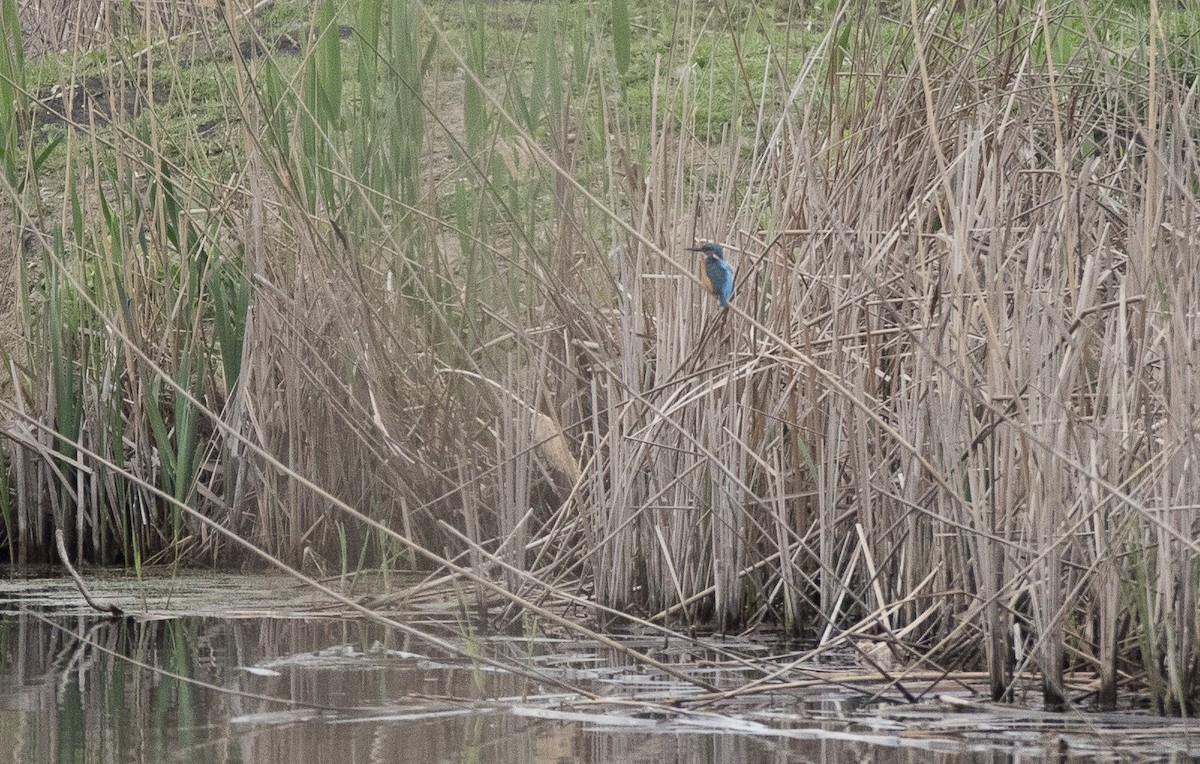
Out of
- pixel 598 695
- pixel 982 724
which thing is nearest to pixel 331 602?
pixel 598 695

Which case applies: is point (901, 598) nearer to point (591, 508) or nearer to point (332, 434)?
point (591, 508)

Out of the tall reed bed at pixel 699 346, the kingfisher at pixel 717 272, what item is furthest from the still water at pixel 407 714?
the kingfisher at pixel 717 272

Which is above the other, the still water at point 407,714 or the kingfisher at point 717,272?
the kingfisher at point 717,272

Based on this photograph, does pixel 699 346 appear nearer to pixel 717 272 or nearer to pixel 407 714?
pixel 717 272

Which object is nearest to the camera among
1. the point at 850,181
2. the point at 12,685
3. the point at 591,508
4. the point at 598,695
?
the point at 598,695

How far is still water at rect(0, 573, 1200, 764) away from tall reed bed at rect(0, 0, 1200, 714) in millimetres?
195

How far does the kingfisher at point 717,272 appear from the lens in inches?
111

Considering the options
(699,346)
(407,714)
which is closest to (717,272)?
(699,346)

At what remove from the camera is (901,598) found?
9.27 ft

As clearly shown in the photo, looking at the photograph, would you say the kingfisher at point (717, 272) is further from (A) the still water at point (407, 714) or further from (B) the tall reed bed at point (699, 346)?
(A) the still water at point (407, 714)

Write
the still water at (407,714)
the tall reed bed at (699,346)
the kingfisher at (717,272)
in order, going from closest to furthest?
the still water at (407,714) → the tall reed bed at (699,346) → the kingfisher at (717,272)

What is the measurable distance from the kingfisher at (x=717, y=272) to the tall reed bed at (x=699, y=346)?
0.08 metres

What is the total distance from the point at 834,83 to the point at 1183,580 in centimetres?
146

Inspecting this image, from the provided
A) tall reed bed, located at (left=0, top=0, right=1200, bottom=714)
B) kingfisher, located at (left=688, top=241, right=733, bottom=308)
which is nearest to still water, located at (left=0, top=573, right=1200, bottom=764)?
tall reed bed, located at (left=0, top=0, right=1200, bottom=714)
